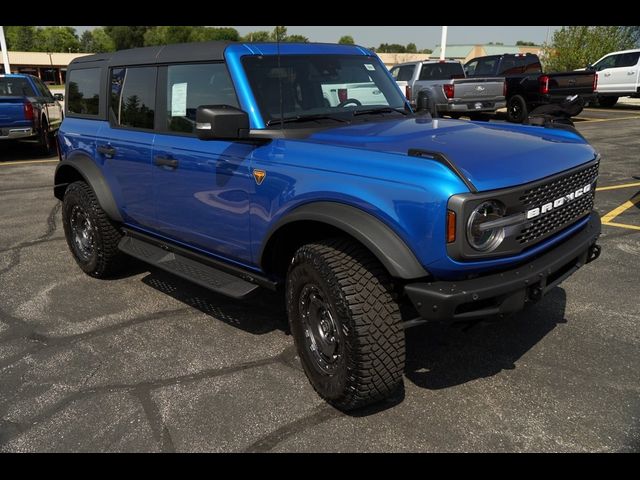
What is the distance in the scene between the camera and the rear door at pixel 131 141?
4.19m

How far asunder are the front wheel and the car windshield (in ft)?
→ 40.0

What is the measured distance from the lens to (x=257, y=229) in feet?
11.0

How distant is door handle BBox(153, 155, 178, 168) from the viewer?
3834 millimetres

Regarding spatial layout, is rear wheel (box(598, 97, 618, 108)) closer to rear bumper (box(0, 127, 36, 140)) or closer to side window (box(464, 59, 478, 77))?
side window (box(464, 59, 478, 77))

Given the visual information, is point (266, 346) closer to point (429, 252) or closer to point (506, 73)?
point (429, 252)

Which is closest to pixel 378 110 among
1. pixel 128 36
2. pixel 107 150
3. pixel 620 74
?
pixel 107 150

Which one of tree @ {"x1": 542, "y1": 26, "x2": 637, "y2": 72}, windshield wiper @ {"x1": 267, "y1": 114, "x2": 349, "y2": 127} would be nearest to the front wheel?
windshield wiper @ {"x1": 267, "y1": 114, "x2": 349, "y2": 127}

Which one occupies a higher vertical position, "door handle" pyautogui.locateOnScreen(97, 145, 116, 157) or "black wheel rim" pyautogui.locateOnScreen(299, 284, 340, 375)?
"door handle" pyautogui.locateOnScreen(97, 145, 116, 157)

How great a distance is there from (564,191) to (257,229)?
1750 mm

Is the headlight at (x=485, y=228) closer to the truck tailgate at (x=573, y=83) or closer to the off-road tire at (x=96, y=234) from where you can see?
the off-road tire at (x=96, y=234)

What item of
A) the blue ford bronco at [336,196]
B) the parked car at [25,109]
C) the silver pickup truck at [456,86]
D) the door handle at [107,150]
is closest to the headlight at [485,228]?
the blue ford bronco at [336,196]

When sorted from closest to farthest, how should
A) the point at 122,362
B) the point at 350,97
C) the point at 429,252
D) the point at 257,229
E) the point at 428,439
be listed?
the point at 429,252, the point at 428,439, the point at 257,229, the point at 122,362, the point at 350,97

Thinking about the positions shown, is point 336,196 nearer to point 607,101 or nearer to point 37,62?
point 607,101

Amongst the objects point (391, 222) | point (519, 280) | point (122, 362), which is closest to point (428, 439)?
point (519, 280)
